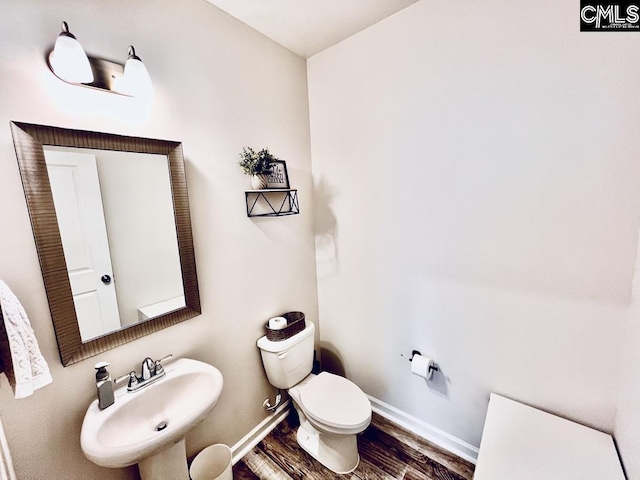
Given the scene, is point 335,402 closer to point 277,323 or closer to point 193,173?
point 277,323

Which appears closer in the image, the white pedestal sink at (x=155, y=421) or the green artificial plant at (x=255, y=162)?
the white pedestal sink at (x=155, y=421)

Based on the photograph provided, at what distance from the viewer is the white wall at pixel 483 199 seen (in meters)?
1.07

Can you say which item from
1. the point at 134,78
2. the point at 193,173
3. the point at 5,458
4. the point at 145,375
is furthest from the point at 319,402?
the point at 134,78

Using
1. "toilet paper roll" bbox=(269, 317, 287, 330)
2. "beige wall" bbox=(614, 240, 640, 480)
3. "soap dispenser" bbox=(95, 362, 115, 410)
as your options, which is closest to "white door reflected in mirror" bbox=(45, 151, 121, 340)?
"soap dispenser" bbox=(95, 362, 115, 410)

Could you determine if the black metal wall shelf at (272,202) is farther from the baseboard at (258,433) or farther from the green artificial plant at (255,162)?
the baseboard at (258,433)

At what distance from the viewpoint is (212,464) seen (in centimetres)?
143

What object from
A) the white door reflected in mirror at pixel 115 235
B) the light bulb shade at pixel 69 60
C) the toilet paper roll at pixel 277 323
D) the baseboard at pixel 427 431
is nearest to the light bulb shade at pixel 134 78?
the light bulb shade at pixel 69 60

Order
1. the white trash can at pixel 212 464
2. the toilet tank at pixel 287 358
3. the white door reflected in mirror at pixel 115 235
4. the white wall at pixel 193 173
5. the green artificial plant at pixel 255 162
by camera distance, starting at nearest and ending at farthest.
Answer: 1. the white wall at pixel 193 173
2. the white door reflected in mirror at pixel 115 235
3. the white trash can at pixel 212 464
4. the green artificial plant at pixel 255 162
5. the toilet tank at pixel 287 358

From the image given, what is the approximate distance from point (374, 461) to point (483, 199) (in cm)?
162

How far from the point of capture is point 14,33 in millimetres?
857

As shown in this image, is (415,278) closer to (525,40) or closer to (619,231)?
(619,231)

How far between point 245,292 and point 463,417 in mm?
1470

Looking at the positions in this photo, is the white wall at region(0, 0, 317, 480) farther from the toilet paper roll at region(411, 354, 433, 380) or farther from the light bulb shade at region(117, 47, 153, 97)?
the toilet paper roll at region(411, 354, 433, 380)

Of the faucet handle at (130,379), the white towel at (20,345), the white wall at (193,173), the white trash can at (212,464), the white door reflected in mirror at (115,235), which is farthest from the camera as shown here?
the white trash can at (212,464)
